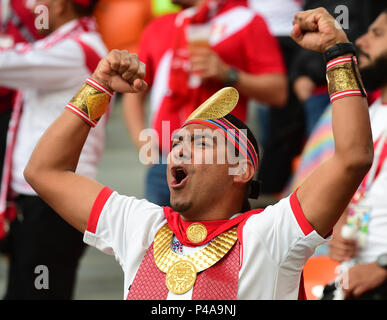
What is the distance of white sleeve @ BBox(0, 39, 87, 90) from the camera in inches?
132

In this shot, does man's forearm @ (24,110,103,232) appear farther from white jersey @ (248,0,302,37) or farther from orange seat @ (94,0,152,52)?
orange seat @ (94,0,152,52)

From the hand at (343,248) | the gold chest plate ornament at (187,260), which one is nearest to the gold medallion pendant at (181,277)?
the gold chest plate ornament at (187,260)

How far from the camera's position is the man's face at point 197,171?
2166 millimetres

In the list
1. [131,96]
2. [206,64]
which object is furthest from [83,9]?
[206,64]

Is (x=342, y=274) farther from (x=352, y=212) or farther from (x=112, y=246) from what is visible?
(x=112, y=246)

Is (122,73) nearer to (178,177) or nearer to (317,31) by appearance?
(178,177)

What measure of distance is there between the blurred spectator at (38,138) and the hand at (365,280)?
1.27 metres

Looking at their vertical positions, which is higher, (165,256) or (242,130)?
(242,130)

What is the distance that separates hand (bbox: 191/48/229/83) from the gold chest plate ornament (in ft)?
4.60

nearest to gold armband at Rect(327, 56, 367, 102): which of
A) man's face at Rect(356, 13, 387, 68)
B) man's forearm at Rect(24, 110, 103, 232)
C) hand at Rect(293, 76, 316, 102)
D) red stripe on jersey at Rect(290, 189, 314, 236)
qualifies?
red stripe on jersey at Rect(290, 189, 314, 236)

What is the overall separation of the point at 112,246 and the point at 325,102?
2.40 metres

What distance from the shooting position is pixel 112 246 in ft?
7.34

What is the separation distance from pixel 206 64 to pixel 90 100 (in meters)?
1.20

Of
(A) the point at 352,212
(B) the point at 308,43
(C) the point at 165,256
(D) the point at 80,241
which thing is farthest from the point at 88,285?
(B) the point at 308,43
